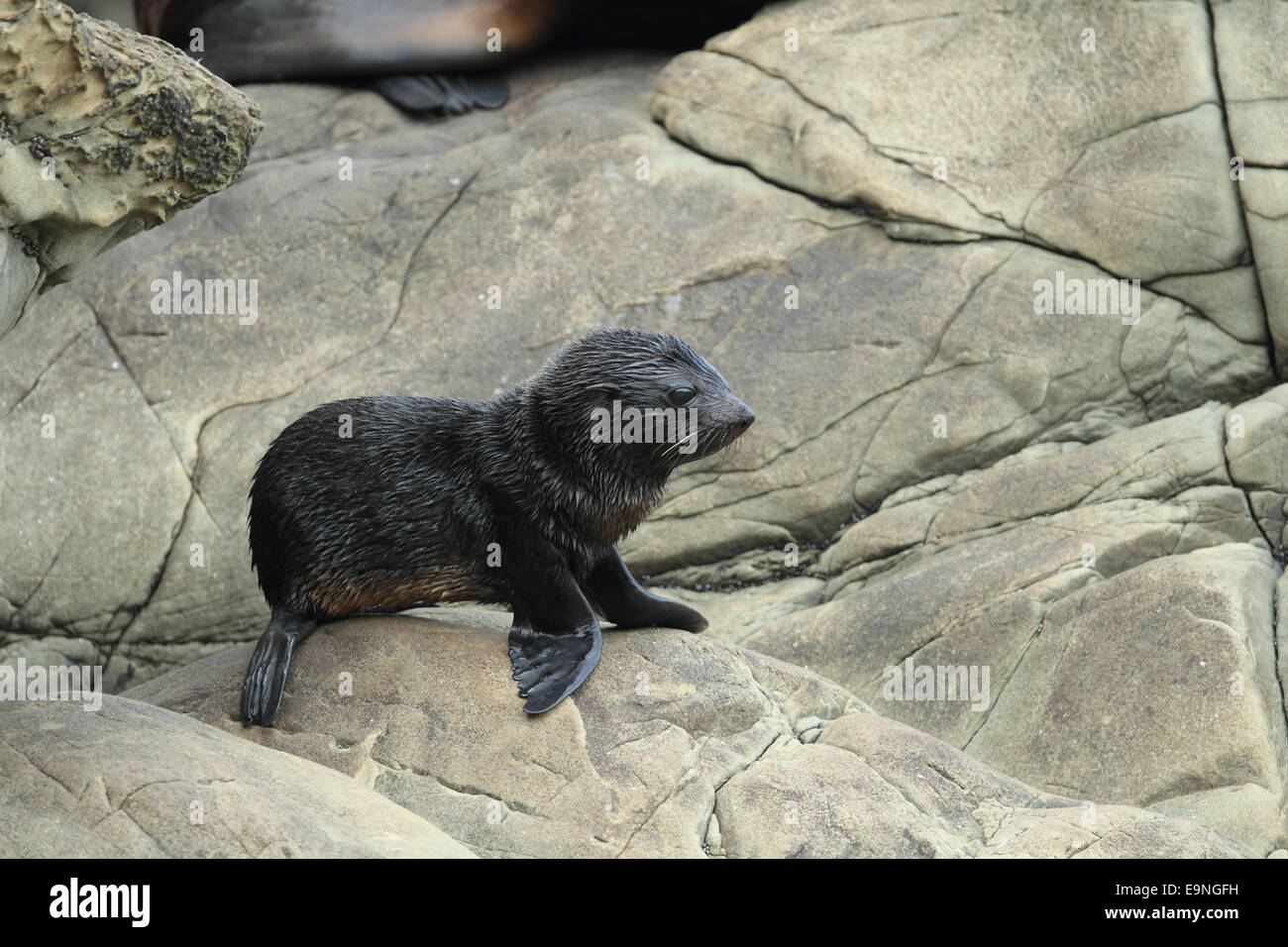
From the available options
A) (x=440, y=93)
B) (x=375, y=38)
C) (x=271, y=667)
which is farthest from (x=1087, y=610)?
(x=375, y=38)

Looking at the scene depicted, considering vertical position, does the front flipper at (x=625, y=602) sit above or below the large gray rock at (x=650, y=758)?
above

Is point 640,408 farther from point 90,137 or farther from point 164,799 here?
point 164,799

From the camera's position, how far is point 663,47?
10.6 meters

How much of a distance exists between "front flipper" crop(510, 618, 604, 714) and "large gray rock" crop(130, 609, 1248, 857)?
63 millimetres

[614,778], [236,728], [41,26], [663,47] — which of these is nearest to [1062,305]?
[663,47]

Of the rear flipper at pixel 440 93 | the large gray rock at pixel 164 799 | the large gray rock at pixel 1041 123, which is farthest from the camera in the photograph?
the rear flipper at pixel 440 93

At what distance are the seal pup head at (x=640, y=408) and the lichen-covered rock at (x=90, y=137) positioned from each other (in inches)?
56.5

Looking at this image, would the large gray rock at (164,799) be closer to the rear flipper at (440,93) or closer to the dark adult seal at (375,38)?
the rear flipper at (440,93)

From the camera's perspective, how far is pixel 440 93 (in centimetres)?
988

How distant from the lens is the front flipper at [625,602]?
5.61 meters

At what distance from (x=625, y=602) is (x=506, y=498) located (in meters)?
0.69

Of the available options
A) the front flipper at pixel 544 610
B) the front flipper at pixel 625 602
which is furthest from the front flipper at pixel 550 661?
the front flipper at pixel 625 602
